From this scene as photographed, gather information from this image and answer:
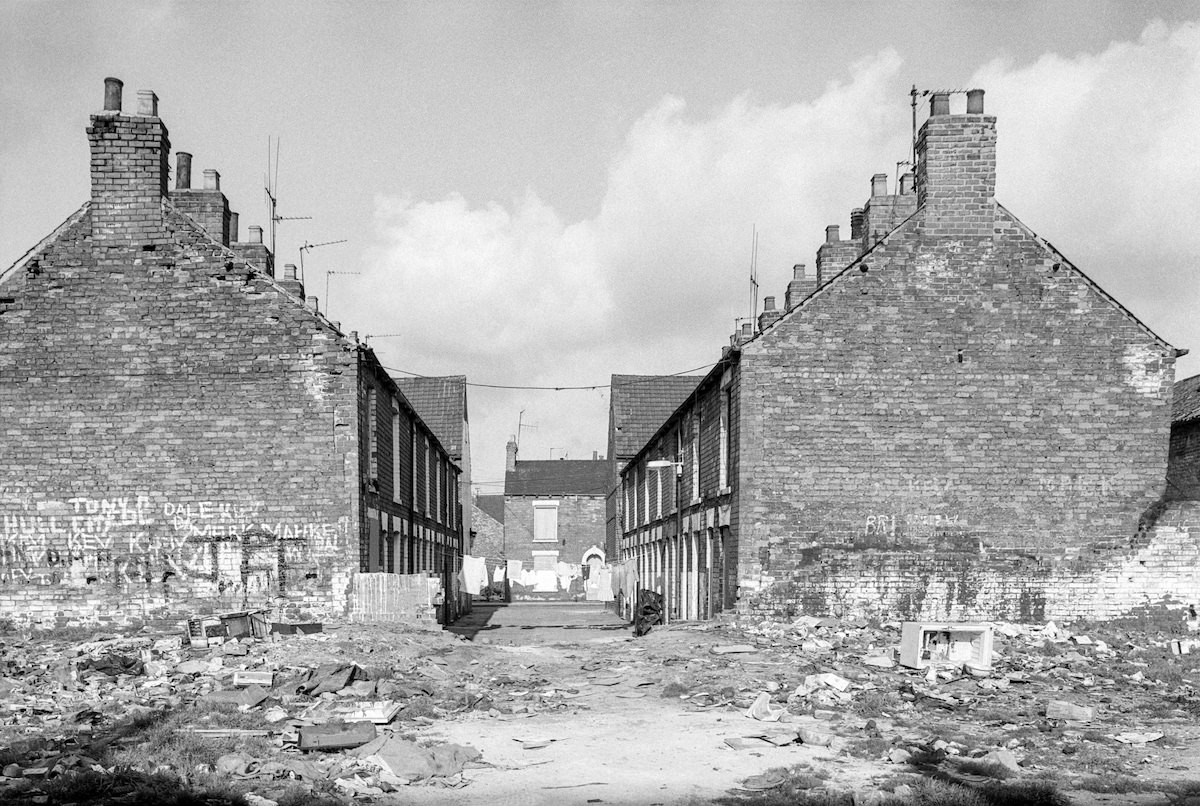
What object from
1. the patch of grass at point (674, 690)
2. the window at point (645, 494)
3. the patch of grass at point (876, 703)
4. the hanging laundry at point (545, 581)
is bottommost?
the hanging laundry at point (545, 581)

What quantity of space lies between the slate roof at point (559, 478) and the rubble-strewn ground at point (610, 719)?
35793 millimetres

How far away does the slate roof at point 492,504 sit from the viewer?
196ft

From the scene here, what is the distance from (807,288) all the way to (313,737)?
18.4m

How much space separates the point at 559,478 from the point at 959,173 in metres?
38.8

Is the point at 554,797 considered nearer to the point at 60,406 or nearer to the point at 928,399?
the point at 928,399

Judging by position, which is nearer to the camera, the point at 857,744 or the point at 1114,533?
the point at 857,744

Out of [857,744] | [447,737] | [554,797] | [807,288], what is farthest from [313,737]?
[807,288]

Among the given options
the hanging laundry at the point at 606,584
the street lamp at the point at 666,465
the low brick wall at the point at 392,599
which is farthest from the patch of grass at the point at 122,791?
the hanging laundry at the point at 606,584

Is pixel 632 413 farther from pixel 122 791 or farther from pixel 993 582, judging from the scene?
pixel 122 791

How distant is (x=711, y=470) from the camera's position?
22906 millimetres

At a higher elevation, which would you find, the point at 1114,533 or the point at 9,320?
the point at 9,320

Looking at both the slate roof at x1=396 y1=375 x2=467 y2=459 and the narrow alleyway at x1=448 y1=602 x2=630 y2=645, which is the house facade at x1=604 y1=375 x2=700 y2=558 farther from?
the slate roof at x1=396 y1=375 x2=467 y2=459

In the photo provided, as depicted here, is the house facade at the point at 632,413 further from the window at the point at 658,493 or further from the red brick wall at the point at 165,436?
the red brick wall at the point at 165,436

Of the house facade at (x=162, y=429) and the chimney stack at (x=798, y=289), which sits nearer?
the house facade at (x=162, y=429)
